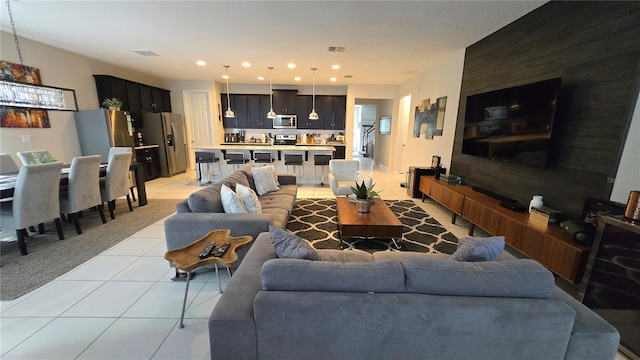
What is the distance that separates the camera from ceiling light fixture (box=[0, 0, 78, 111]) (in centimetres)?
365

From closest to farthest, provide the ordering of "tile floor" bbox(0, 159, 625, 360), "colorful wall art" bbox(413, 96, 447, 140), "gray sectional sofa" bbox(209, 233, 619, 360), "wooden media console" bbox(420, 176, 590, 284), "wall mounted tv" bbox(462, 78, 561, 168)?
"gray sectional sofa" bbox(209, 233, 619, 360)
"tile floor" bbox(0, 159, 625, 360)
"wooden media console" bbox(420, 176, 590, 284)
"wall mounted tv" bbox(462, 78, 561, 168)
"colorful wall art" bbox(413, 96, 447, 140)

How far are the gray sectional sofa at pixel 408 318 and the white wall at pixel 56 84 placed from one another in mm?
5413

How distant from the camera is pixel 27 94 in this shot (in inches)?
152

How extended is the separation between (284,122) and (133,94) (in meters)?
4.07

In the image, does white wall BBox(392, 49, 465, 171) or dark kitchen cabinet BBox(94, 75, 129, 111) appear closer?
white wall BBox(392, 49, 465, 171)

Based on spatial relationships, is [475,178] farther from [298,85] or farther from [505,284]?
[298,85]

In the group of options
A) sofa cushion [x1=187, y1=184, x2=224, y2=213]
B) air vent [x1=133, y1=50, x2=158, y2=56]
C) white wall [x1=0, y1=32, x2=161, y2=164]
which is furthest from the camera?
air vent [x1=133, y1=50, x2=158, y2=56]

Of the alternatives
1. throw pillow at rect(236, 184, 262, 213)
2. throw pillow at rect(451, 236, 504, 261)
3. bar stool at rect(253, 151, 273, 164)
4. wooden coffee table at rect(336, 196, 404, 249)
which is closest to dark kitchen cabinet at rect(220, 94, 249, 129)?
bar stool at rect(253, 151, 273, 164)

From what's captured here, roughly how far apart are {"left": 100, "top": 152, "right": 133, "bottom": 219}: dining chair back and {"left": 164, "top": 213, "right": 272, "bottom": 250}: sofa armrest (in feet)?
7.61

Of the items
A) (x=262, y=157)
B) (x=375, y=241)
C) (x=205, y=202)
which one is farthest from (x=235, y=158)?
(x=375, y=241)

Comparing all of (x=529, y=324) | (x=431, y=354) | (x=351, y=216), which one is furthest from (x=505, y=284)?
(x=351, y=216)

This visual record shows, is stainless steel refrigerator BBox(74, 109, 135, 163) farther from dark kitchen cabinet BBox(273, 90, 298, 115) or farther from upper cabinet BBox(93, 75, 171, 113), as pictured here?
dark kitchen cabinet BBox(273, 90, 298, 115)

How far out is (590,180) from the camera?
2.24 meters

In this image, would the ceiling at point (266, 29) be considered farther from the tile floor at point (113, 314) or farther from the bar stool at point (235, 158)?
the tile floor at point (113, 314)
